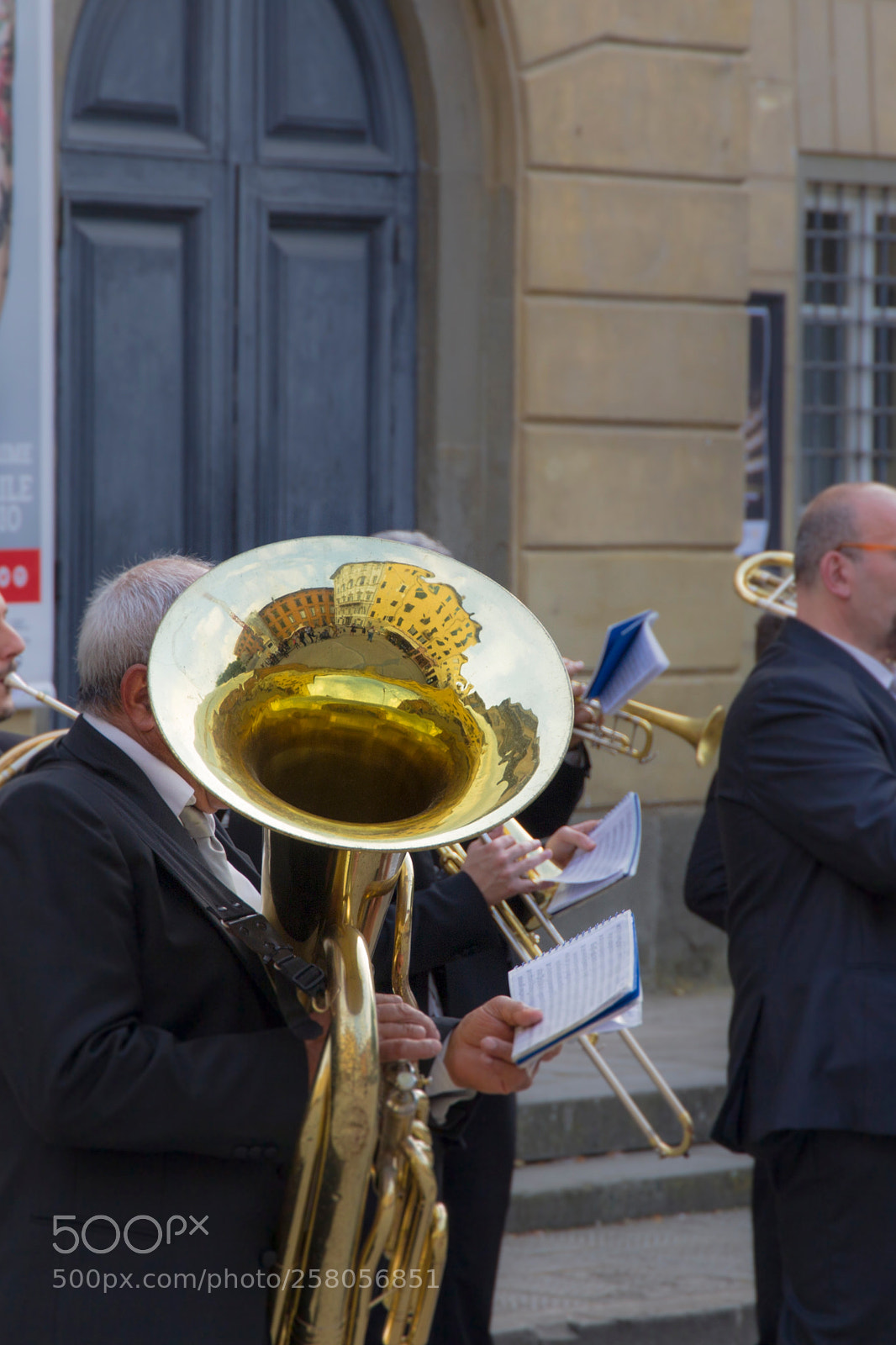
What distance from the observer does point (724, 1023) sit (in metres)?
6.31

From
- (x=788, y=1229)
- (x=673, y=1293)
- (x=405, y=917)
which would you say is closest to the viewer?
(x=405, y=917)

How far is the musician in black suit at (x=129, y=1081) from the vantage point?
2.01 meters

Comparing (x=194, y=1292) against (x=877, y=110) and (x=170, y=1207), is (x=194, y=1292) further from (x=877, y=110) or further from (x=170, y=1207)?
(x=877, y=110)

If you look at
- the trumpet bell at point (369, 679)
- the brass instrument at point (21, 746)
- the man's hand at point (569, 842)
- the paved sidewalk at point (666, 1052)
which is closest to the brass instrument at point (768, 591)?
the paved sidewalk at point (666, 1052)

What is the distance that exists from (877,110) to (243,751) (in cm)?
696

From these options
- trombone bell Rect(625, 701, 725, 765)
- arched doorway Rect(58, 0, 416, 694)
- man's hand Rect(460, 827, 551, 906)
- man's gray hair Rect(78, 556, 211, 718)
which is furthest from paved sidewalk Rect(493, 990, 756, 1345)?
man's gray hair Rect(78, 556, 211, 718)

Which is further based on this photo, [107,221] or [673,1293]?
[107,221]

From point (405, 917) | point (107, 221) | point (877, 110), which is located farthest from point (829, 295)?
point (405, 917)

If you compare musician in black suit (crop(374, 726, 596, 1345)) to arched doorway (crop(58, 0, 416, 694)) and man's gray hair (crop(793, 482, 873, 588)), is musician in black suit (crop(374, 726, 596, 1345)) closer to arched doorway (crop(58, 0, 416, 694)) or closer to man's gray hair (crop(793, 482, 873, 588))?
man's gray hair (crop(793, 482, 873, 588))

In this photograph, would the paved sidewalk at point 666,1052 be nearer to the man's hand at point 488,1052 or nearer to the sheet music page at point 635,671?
the sheet music page at point 635,671

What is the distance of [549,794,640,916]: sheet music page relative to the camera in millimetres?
2627

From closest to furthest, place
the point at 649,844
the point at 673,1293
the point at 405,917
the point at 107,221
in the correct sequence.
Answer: the point at 405,917
the point at 673,1293
the point at 107,221
the point at 649,844

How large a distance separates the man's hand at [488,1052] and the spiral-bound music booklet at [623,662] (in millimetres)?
1363

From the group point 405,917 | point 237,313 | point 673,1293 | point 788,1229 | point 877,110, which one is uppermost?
point 877,110
